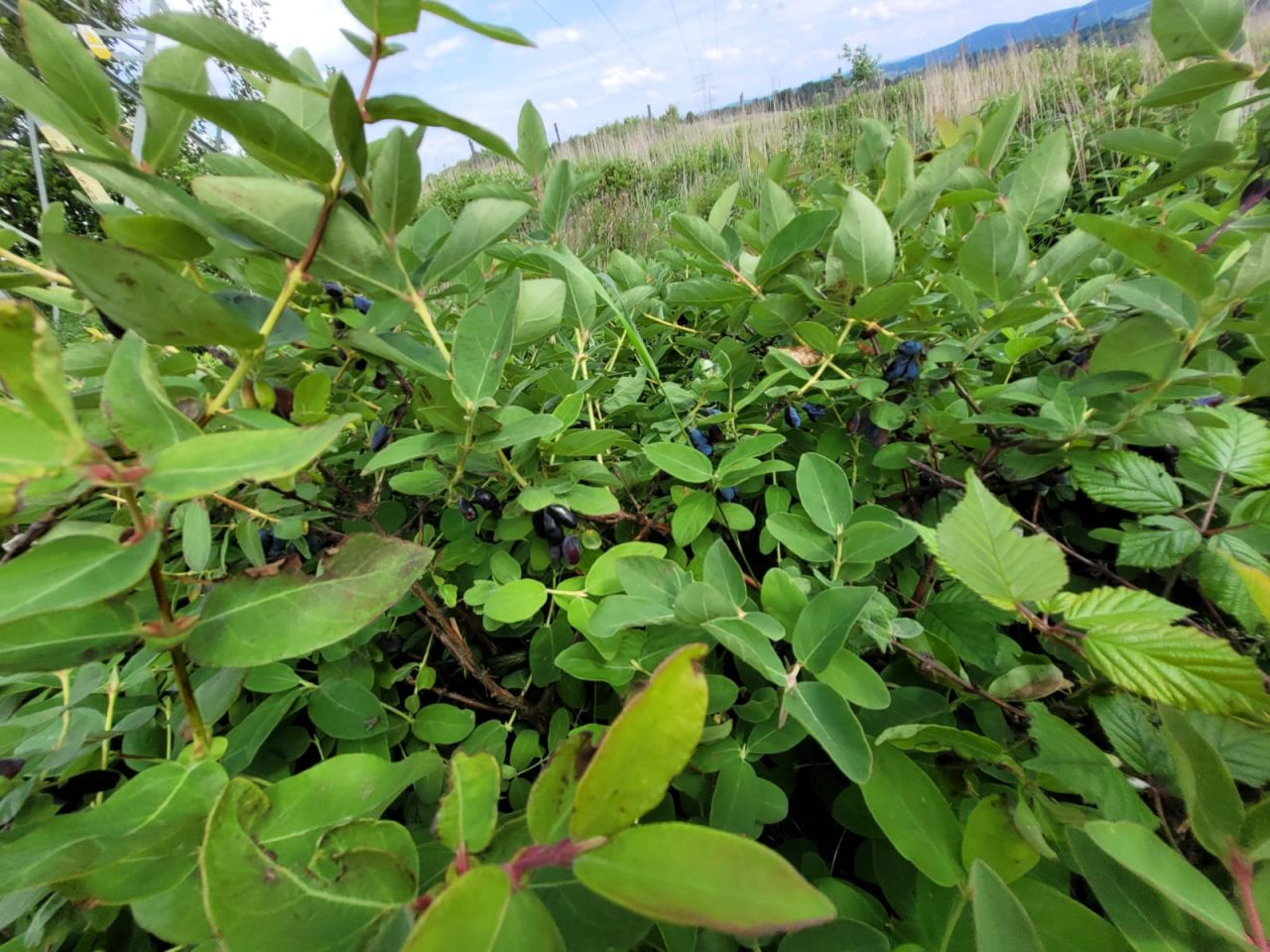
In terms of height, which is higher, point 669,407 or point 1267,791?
point 669,407

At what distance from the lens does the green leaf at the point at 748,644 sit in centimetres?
30

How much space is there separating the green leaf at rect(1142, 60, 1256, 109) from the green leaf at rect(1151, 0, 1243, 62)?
0.03 metres

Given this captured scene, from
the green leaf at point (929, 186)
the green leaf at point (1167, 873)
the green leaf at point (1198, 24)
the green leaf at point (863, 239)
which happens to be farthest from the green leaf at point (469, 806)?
the green leaf at point (1198, 24)

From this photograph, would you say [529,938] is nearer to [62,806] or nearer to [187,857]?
[187,857]

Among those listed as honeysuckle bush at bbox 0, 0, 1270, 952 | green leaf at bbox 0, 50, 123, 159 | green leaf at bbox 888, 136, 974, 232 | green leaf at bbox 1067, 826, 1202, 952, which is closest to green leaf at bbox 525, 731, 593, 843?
honeysuckle bush at bbox 0, 0, 1270, 952

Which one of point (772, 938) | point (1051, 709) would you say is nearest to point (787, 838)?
point (772, 938)

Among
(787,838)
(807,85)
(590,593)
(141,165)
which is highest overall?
(807,85)

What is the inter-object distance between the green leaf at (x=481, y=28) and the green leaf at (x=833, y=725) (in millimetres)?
370

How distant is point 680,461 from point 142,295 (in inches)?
12.7

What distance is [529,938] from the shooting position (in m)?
0.19

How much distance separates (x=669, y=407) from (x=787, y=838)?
37cm

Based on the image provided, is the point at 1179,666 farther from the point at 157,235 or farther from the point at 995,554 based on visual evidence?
the point at 157,235

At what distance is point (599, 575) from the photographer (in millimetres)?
419

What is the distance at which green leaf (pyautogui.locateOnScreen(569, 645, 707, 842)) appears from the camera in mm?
169
